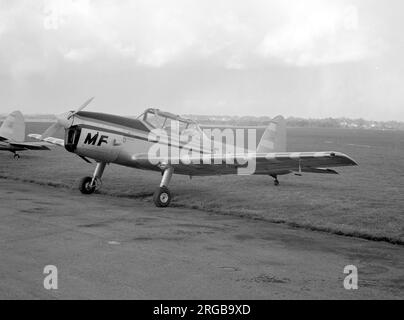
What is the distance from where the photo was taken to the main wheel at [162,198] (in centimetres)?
1206

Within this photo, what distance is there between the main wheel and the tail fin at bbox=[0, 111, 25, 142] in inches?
615

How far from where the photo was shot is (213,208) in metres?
A: 11.9

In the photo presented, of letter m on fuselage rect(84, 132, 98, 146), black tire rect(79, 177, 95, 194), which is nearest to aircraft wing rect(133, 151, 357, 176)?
letter m on fuselage rect(84, 132, 98, 146)

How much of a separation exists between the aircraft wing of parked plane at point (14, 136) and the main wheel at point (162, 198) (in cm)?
1403

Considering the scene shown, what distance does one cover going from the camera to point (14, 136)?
25141mm

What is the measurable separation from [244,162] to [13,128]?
16941 millimetres

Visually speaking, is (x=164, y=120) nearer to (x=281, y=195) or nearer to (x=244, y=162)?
(x=244, y=162)

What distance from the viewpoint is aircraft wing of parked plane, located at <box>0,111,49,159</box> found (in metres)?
24.5

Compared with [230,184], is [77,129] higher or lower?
higher


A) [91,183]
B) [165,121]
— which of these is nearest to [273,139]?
[165,121]

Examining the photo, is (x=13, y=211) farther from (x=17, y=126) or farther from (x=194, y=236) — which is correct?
(x=17, y=126)

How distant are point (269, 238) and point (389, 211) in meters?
4.10

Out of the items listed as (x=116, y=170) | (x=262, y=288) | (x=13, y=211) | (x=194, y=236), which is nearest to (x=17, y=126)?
(x=116, y=170)

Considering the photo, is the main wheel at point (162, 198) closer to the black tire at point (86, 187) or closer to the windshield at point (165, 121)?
the windshield at point (165, 121)
